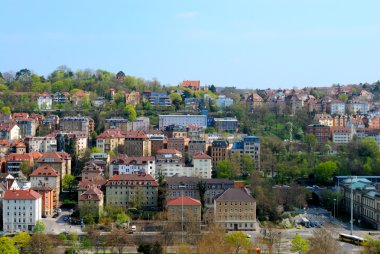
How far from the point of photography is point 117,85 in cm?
6156

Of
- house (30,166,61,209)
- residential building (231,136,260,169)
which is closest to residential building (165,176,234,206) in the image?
house (30,166,61,209)

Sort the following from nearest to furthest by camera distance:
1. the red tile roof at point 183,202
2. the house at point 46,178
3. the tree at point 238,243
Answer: the tree at point 238,243 → the red tile roof at point 183,202 → the house at point 46,178

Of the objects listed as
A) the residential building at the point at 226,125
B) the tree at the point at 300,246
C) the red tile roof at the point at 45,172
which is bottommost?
the tree at the point at 300,246

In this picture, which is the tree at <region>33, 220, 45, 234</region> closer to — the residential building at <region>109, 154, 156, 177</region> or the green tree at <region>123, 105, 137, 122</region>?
the residential building at <region>109, 154, 156, 177</region>

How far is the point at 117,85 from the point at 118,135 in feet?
61.8

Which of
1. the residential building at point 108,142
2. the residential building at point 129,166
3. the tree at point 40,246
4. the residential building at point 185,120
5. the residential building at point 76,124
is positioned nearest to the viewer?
the tree at point 40,246

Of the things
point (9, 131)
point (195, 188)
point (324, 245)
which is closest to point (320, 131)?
point (195, 188)

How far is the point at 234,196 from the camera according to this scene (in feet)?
104

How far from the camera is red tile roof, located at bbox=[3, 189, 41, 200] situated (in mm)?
29812

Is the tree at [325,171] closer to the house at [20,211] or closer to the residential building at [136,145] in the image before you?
the residential building at [136,145]

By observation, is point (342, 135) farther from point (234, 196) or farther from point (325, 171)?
point (234, 196)

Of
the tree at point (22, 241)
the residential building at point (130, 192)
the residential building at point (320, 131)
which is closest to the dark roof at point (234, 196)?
the residential building at point (130, 192)

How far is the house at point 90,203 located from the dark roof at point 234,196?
5.40 metres

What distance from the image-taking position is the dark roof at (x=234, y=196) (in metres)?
31.5
